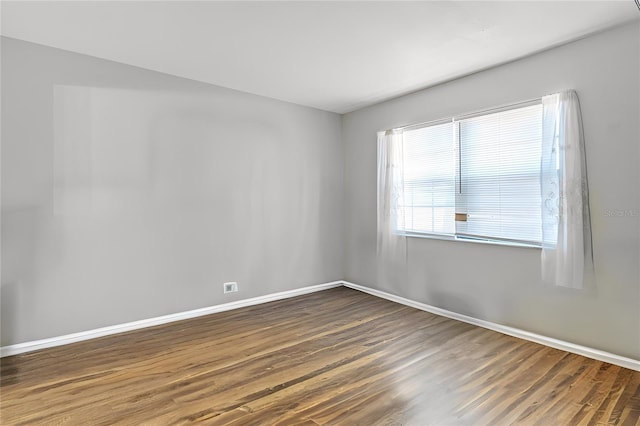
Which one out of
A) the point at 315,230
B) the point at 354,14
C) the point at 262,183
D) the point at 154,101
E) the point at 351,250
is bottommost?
the point at 351,250

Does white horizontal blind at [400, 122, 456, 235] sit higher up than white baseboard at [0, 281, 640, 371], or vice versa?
white horizontal blind at [400, 122, 456, 235]

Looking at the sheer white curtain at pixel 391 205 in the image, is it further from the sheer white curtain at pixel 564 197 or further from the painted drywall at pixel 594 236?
the sheer white curtain at pixel 564 197

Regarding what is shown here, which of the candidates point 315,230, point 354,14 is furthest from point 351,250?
point 354,14

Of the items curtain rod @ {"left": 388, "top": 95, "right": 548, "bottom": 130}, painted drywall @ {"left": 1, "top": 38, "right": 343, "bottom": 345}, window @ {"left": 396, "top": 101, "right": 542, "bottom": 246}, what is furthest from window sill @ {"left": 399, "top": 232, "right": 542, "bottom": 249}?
painted drywall @ {"left": 1, "top": 38, "right": 343, "bottom": 345}

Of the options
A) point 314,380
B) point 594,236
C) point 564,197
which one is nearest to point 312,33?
point 564,197

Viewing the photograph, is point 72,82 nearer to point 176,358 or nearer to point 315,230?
point 176,358

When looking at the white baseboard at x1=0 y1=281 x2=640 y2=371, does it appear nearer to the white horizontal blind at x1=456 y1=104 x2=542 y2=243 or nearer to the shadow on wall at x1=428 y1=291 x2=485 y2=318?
the shadow on wall at x1=428 y1=291 x2=485 y2=318

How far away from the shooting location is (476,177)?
3.55m

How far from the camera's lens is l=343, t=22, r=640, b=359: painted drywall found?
8.40 feet

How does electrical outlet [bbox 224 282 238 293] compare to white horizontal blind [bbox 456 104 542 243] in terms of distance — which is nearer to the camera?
white horizontal blind [bbox 456 104 542 243]

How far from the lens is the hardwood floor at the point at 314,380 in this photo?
2029mm

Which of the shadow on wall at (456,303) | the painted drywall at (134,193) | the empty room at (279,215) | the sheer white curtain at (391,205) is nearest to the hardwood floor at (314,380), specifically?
the empty room at (279,215)

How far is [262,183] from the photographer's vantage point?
431cm

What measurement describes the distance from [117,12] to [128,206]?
172 centimetres
